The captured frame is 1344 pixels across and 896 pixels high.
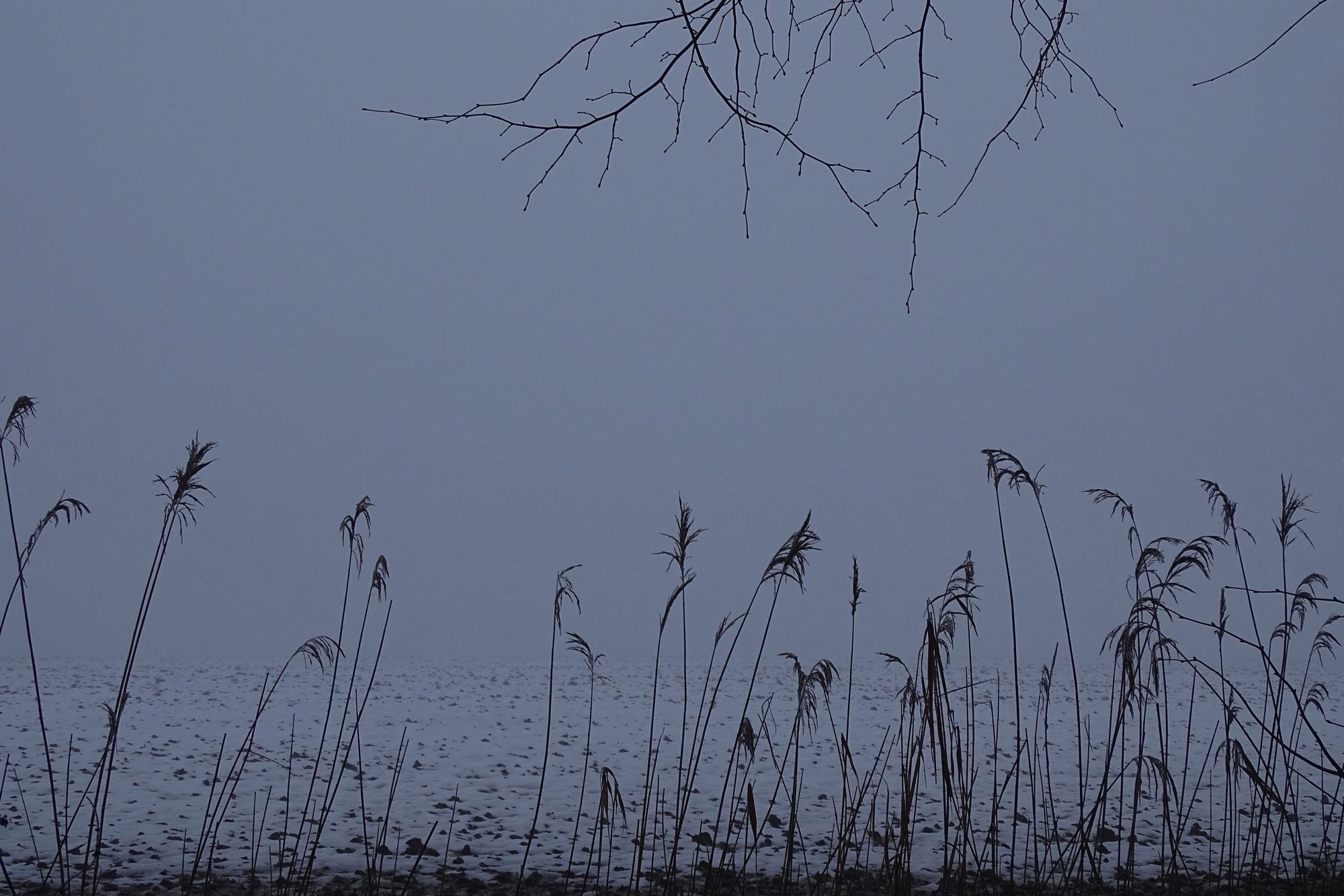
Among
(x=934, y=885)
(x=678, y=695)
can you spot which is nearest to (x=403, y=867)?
(x=934, y=885)

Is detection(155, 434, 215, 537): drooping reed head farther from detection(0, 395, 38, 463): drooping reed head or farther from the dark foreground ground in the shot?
the dark foreground ground

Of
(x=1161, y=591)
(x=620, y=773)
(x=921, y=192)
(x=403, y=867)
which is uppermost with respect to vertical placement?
(x=921, y=192)

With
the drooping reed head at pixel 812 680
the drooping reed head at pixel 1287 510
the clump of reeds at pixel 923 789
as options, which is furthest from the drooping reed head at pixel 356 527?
the drooping reed head at pixel 1287 510

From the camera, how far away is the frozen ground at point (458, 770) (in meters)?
6.02

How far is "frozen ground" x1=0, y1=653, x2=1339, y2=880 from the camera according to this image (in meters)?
6.02

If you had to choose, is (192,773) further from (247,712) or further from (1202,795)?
(1202,795)

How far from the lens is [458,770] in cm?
916

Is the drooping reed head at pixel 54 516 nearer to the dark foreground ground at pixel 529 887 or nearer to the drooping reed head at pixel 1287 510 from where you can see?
the dark foreground ground at pixel 529 887

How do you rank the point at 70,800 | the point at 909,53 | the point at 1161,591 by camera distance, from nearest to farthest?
the point at 909,53 → the point at 1161,591 → the point at 70,800

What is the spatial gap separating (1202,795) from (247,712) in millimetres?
12783

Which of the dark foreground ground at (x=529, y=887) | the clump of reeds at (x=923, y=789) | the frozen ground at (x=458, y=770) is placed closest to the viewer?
the clump of reeds at (x=923, y=789)

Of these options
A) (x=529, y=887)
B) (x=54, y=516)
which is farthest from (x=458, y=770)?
(x=54, y=516)

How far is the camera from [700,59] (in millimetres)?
2316

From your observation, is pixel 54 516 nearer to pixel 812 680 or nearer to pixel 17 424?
pixel 17 424
